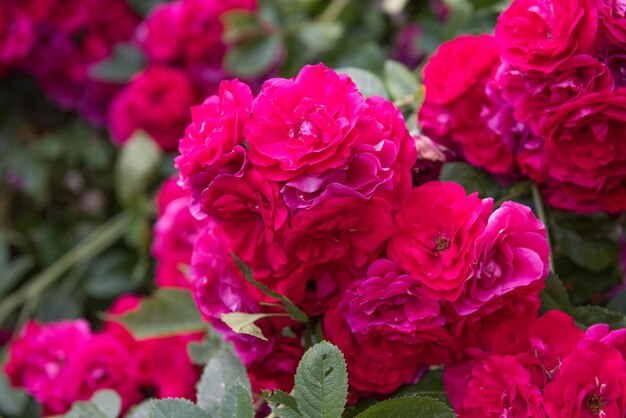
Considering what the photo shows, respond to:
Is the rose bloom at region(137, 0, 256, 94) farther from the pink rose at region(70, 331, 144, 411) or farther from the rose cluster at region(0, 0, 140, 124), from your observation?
the pink rose at region(70, 331, 144, 411)

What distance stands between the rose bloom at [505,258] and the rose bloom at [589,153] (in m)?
0.10

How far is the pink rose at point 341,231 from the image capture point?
616mm

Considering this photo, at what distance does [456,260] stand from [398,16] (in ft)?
3.31

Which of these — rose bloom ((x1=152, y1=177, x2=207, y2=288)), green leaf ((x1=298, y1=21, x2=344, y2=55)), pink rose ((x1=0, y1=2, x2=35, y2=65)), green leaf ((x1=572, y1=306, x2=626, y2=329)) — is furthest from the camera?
pink rose ((x1=0, y1=2, x2=35, y2=65))

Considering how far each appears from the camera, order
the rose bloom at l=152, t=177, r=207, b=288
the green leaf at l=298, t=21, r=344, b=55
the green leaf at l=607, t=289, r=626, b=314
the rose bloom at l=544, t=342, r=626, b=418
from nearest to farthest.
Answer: the rose bloom at l=544, t=342, r=626, b=418 → the green leaf at l=607, t=289, r=626, b=314 → the rose bloom at l=152, t=177, r=207, b=288 → the green leaf at l=298, t=21, r=344, b=55

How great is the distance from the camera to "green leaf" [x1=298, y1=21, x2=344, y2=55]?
1240 millimetres

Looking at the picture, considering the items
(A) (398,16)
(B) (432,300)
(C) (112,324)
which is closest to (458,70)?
(B) (432,300)

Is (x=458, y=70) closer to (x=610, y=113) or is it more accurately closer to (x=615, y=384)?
(x=610, y=113)

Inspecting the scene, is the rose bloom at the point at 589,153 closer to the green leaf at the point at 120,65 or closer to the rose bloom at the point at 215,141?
the rose bloom at the point at 215,141

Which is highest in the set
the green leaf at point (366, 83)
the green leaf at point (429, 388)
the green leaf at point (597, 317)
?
the green leaf at point (366, 83)

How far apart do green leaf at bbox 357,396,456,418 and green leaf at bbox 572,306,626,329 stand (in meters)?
0.17

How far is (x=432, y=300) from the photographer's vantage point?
0.63 meters

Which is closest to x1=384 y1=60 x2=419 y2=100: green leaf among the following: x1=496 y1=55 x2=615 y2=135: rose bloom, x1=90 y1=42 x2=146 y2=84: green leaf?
x1=496 y1=55 x2=615 y2=135: rose bloom

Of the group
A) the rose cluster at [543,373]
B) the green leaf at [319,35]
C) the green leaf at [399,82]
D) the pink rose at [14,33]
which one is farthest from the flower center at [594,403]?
the pink rose at [14,33]
